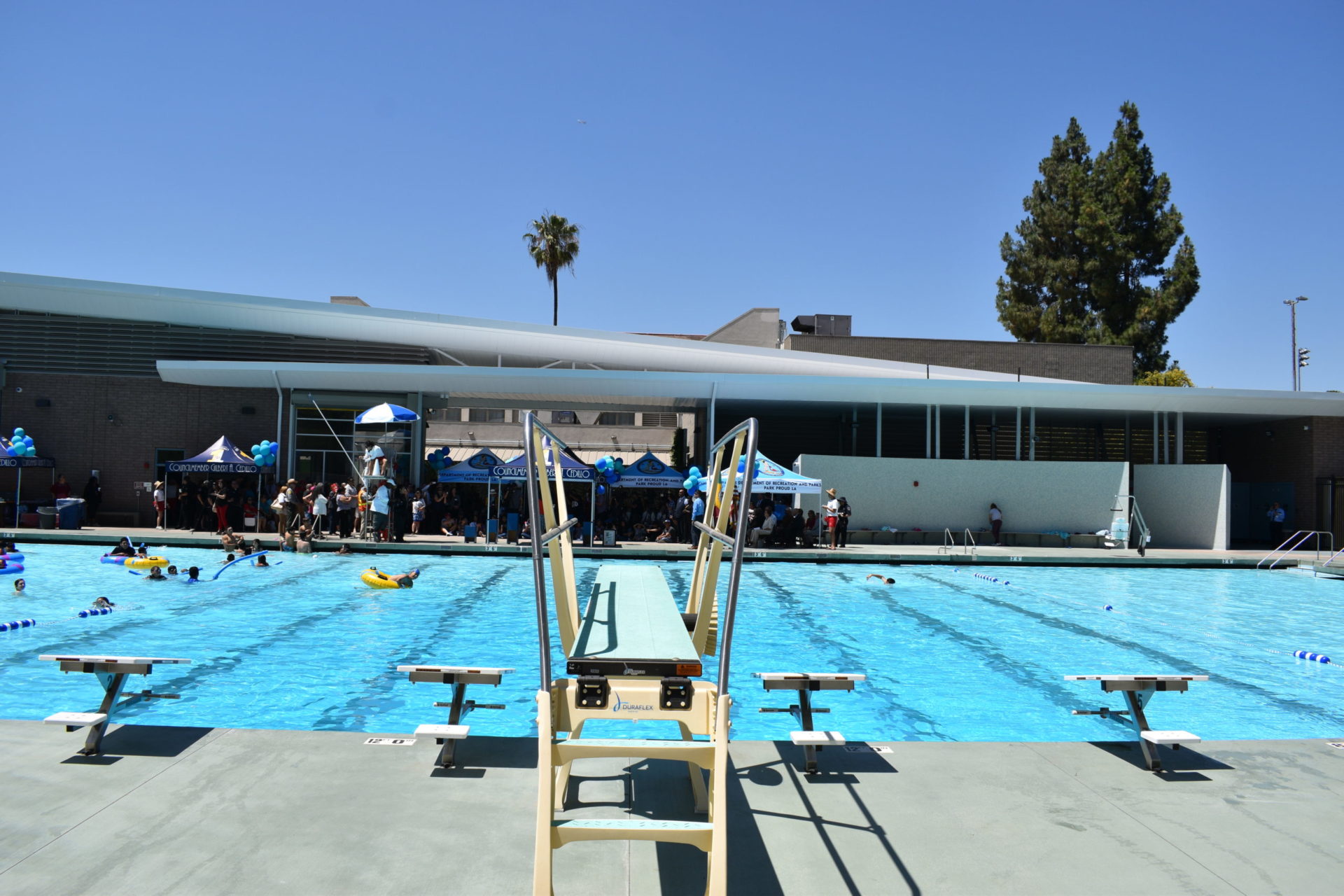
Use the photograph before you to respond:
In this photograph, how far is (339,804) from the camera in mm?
4211

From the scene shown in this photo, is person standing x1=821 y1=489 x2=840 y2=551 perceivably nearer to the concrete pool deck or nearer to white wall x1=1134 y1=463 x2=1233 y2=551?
white wall x1=1134 y1=463 x2=1233 y2=551

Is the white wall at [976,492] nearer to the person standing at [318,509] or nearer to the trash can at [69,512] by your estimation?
the person standing at [318,509]

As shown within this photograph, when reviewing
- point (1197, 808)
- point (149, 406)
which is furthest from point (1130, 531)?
point (149, 406)

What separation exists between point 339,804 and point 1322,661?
11.3 meters

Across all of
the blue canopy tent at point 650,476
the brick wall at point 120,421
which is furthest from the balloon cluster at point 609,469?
the brick wall at point 120,421

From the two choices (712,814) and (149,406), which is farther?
(149,406)

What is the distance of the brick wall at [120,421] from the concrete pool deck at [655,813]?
72.3 feet

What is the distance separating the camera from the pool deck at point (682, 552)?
2020 cm

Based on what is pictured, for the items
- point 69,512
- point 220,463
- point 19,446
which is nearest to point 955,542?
Result: point 220,463

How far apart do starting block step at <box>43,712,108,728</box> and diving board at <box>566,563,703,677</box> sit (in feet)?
9.16

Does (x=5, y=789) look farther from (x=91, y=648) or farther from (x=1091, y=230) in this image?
(x=1091, y=230)

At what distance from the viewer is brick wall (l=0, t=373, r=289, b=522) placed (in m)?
25.3

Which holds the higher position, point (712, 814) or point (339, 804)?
point (712, 814)

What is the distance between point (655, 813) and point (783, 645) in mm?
7034
